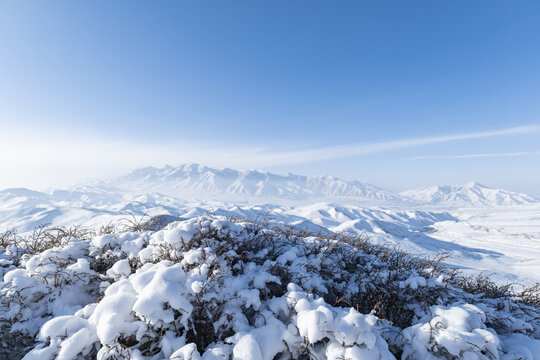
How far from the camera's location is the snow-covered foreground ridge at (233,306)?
8.37 feet

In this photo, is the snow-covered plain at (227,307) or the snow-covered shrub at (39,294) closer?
the snow-covered plain at (227,307)

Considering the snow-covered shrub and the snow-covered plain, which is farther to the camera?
the snow-covered shrub

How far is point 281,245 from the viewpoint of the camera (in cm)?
459

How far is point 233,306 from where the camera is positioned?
307 cm

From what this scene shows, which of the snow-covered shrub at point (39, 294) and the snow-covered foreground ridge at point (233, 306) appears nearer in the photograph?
the snow-covered foreground ridge at point (233, 306)

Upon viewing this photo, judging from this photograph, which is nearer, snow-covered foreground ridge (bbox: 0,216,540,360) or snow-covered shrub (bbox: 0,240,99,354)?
snow-covered foreground ridge (bbox: 0,216,540,360)

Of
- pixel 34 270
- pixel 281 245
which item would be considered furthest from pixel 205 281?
pixel 34 270

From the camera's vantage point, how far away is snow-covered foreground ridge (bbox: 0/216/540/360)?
2551mm

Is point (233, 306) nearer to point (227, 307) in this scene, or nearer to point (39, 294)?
point (227, 307)

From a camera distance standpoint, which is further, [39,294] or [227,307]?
[39,294]

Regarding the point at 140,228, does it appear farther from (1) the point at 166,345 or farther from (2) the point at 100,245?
(1) the point at 166,345

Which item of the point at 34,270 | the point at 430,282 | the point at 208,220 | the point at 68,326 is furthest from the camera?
the point at 208,220

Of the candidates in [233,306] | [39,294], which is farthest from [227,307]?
[39,294]

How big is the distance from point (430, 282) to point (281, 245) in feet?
8.57
